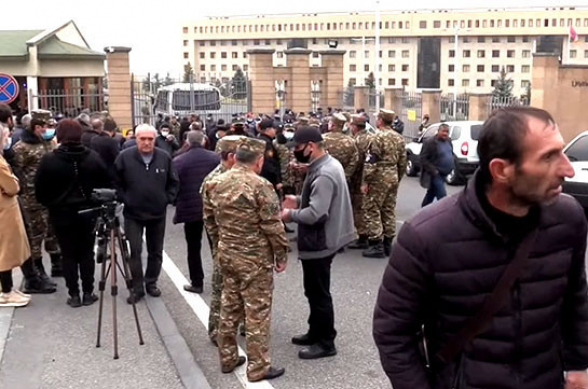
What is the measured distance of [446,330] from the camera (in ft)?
8.70

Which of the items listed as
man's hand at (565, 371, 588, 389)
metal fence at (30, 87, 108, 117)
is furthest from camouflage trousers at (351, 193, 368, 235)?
metal fence at (30, 87, 108, 117)

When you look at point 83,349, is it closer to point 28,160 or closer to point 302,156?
point 302,156

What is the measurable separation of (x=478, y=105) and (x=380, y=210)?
18.6 meters

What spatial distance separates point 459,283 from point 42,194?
236 inches

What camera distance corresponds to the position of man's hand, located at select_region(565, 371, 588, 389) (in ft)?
9.23

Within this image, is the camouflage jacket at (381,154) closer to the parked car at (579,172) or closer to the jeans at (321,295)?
the parked car at (579,172)

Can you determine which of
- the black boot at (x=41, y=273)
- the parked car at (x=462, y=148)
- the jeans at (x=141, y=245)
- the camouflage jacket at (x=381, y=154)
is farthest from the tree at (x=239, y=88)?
the jeans at (x=141, y=245)

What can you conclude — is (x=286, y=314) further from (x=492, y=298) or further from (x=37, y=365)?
(x=492, y=298)

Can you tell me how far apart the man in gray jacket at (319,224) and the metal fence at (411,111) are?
23199mm

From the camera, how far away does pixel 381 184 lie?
10.3 m

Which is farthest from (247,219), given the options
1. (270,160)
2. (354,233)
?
(270,160)

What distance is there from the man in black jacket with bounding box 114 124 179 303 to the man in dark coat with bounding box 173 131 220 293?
18 centimetres

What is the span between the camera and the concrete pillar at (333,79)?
110ft

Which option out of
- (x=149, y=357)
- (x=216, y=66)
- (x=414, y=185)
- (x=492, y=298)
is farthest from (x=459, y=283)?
(x=216, y=66)
